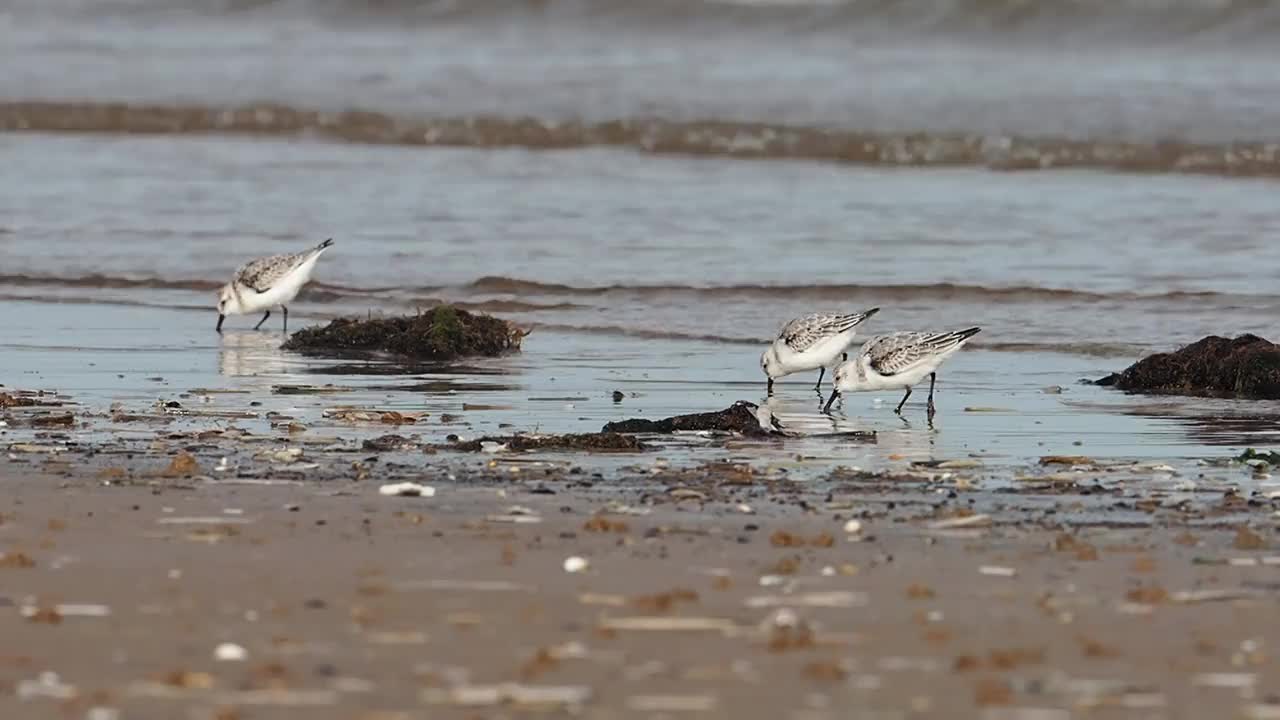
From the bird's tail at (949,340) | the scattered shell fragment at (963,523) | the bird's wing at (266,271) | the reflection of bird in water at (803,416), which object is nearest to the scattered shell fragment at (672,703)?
the scattered shell fragment at (963,523)

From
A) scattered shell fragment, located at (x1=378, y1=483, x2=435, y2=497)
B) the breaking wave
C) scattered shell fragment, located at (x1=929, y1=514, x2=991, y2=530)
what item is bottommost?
scattered shell fragment, located at (x1=929, y1=514, x2=991, y2=530)

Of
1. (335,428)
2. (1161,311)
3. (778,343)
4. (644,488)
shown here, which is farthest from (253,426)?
(1161,311)

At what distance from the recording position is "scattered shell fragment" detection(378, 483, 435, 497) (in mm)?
8039

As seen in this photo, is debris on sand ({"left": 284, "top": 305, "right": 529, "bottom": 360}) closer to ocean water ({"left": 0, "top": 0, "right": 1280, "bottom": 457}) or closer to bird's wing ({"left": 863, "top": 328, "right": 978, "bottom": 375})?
ocean water ({"left": 0, "top": 0, "right": 1280, "bottom": 457})

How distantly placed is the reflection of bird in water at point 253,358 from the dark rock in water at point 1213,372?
4.76 metres

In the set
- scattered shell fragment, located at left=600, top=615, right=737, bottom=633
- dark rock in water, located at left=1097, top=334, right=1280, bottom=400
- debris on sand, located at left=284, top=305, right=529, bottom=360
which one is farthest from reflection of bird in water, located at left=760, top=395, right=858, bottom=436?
scattered shell fragment, located at left=600, top=615, right=737, bottom=633

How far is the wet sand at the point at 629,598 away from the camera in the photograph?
5.42 m

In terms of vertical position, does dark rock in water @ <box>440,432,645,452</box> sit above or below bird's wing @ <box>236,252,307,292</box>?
below

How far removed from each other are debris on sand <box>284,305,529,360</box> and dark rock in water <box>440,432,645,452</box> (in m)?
4.07

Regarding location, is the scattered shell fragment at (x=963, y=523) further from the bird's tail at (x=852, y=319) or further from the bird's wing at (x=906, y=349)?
the bird's tail at (x=852, y=319)

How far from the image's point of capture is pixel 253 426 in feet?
33.1

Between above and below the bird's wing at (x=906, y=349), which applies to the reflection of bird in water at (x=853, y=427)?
below

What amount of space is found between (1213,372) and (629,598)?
252 inches

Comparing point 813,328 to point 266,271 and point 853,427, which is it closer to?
point 853,427
